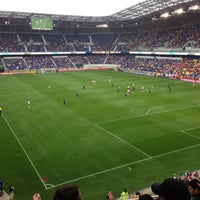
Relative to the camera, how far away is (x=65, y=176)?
1947cm

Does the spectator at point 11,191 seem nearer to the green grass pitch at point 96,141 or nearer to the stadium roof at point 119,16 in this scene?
the green grass pitch at point 96,141

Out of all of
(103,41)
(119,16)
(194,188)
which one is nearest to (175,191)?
(194,188)

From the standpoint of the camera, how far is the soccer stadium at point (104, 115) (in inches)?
773

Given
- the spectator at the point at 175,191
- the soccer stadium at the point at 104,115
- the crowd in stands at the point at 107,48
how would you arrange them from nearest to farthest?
1. the spectator at the point at 175,191
2. the soccer stadium at the point at 104,115
3. the crowd in stands at the point at 107,48

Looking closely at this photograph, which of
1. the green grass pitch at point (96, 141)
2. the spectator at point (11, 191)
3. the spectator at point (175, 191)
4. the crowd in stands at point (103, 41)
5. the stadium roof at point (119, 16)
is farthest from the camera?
the crowd in stands at point (103, 41)

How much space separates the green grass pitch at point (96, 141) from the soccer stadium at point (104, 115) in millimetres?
81

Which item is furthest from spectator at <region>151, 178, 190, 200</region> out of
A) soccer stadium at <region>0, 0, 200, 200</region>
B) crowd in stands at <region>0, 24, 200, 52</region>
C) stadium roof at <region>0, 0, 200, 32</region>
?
crowd in stands at <region>0, 24, 200, 52</region>

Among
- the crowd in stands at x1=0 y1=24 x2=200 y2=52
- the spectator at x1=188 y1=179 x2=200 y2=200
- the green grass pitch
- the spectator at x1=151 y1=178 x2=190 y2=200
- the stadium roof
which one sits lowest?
the green grass pitch

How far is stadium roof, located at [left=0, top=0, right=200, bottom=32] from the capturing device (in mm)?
70938

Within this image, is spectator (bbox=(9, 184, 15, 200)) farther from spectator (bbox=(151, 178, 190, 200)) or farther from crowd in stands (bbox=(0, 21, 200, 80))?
crowd in stands (bbox=(0, 21, 200, 80))

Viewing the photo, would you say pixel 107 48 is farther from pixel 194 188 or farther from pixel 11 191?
pixel 194 188

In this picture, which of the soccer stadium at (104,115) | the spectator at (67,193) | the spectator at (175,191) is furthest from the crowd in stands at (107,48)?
the spectator at (67,193)

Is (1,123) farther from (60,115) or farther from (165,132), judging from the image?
(165,132)

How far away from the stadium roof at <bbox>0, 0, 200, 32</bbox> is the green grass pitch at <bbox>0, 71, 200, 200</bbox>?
34735 millimetres
